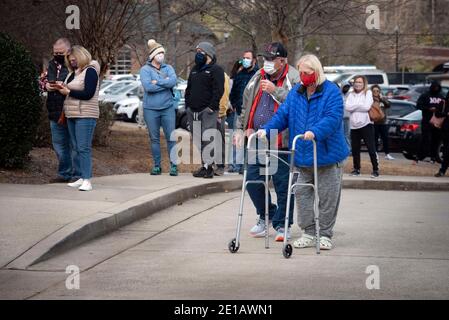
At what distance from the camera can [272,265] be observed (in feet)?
28.6

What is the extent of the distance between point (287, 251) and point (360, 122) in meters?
8.72

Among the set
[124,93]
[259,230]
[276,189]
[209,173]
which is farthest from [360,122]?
[124,93]

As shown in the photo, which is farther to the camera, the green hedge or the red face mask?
the green hedge

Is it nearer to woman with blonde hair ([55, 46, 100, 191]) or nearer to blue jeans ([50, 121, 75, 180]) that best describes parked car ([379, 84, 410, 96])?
blue jeans ([50, 121, 75, 180])

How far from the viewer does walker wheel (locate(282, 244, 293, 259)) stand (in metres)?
9.02

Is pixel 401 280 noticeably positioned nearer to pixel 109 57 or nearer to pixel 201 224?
pixel 201 224

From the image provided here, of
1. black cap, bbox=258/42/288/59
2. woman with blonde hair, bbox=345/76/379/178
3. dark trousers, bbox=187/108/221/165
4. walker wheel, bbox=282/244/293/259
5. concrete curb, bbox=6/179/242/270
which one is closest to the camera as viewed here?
concrete curb, bbox=6/179/242/270

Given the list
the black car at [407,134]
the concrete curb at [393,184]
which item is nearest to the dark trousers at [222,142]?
the concrete curb at [393,184]

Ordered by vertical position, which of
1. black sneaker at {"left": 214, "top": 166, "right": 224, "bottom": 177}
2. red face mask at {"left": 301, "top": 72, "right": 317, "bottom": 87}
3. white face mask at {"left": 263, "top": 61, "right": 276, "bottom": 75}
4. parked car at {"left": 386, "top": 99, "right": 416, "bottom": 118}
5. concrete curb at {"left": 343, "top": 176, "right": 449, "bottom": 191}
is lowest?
concrete curb at {"left": 343, "top": 176, "right": 449, "bottom": 191}

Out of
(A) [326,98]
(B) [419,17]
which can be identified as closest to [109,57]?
(A) [326,98]

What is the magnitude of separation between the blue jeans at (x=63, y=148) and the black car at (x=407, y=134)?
12675 millimetres

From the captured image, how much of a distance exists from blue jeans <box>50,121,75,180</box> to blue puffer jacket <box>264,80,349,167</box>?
442cm

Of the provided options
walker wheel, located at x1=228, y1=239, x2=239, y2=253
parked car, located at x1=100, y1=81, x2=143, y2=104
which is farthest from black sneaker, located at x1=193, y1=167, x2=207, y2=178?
parked car, located at x1=100, y1=81, x2=143, y2=104

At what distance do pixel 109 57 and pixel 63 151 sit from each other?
6372 mm
